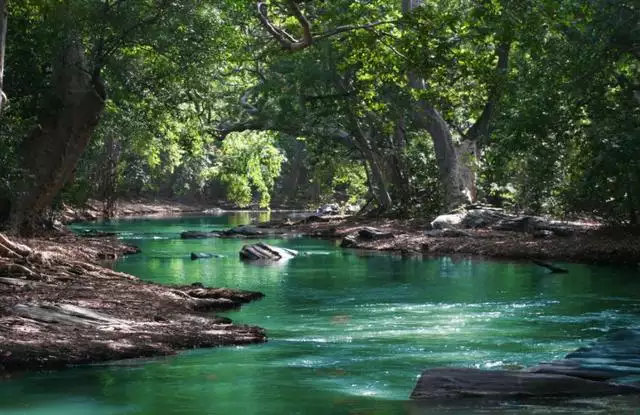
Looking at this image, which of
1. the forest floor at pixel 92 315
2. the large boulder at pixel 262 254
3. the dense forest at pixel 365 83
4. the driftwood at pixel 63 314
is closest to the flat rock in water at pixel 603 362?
the forest floor at pixel 92 315

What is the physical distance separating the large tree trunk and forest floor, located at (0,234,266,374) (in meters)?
4.81

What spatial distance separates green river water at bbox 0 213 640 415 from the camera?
377 inches

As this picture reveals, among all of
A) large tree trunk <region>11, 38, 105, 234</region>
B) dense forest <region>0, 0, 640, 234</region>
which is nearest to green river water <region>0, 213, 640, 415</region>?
large tree trunk <region>11, 38, 105, 234</region>

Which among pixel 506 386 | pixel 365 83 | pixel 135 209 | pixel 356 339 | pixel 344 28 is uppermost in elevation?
pixel 365 83

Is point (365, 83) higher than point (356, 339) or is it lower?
higher

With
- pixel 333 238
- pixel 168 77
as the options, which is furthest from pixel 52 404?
pixel 333 238

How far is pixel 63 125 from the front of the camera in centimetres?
2264

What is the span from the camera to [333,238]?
39250mm

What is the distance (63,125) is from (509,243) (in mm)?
13654

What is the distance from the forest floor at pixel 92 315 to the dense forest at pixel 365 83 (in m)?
3.12

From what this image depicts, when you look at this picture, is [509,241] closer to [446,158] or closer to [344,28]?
[446,158]

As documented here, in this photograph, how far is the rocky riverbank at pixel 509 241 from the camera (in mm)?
25578

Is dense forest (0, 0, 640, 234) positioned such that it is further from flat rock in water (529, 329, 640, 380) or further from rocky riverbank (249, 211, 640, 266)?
flat rock in water (529, 329, 640, 380)

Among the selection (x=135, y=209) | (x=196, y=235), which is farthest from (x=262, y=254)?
(x=135, y=209)
